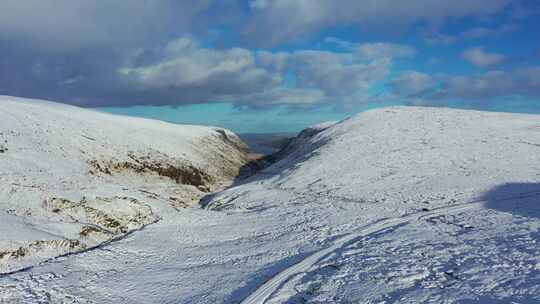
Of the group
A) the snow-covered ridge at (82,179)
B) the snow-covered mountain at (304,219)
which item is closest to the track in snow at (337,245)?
the snow-covered mountain at (304,219)

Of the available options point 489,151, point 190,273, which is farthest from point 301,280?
point 489,151

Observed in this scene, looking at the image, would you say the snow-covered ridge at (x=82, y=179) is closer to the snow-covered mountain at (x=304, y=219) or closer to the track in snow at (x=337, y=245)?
the snow-covered mountain at (x=304, y=219)

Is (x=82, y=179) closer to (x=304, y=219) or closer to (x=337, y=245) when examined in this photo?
(x=304, y=219)

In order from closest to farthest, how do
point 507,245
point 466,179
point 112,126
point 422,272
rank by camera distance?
point 422,272 < point 507,245 < point 466,179 < point 112,126

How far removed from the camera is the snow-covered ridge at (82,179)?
26.3m

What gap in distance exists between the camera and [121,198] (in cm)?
3522

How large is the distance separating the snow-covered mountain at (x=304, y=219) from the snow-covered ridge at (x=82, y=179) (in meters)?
0.22

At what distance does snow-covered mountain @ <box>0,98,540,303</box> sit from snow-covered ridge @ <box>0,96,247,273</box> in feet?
0.72

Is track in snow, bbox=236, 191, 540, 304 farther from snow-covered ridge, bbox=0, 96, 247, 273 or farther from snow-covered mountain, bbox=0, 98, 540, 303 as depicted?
snow-covered ridge, bbox=0, 96, 247, 273

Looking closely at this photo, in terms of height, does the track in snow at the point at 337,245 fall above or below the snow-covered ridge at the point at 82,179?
below

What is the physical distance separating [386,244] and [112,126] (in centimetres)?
5308

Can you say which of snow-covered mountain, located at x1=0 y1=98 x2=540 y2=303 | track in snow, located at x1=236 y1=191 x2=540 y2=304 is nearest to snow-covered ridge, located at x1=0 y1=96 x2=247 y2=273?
snow-covered mountain, located at x1=0 y1=98 x2=540 y2=303

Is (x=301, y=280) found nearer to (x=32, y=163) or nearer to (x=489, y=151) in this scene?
(x=32, y=163)

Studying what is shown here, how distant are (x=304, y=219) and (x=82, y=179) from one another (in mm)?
23369
